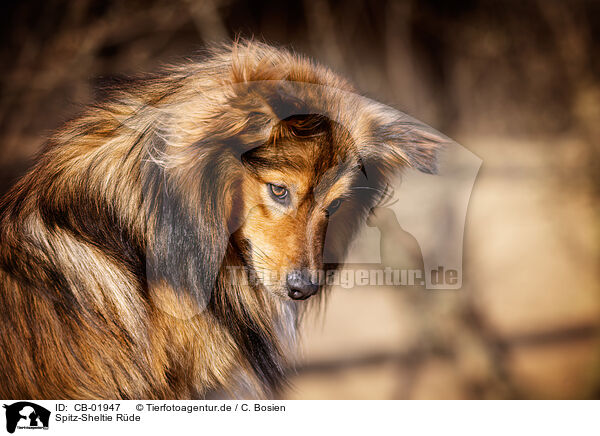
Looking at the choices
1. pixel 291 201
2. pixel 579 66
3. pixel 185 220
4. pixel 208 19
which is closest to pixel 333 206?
pixel 291 201

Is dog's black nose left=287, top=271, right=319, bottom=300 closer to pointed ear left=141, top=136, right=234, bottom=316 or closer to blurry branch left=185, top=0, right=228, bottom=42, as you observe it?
pointed ear left=141, top=136, right=234, bottom=316

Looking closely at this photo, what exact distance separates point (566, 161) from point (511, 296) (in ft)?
1.21

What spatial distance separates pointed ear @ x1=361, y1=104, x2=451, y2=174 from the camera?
117 centimetres

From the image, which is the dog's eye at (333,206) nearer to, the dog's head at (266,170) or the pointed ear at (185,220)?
the dog's head at (266,170)

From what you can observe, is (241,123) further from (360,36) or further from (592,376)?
(592,376)

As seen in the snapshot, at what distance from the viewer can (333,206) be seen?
3.84ft

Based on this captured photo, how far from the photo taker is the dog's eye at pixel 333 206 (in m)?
1.17

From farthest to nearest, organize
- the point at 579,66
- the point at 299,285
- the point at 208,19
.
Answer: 1. the point at 579,66
2. the point at 208,19
3. the point at 299,285

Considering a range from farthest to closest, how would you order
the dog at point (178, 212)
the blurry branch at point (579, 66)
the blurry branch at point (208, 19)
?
the blurry branch at point (579, 66) < the blurry branch at point (208, 19) < the dog at point (178, 212)

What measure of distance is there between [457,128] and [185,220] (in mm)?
663
